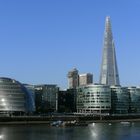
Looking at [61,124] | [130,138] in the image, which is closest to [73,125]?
[61,124]

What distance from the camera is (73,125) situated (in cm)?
17000

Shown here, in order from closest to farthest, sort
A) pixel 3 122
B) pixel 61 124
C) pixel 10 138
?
pixel 10 138 → pixel 61 124 → pixel 3 122

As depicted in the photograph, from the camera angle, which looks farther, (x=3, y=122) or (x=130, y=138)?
(x=3, y=122)

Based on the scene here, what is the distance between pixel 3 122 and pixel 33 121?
14.8m

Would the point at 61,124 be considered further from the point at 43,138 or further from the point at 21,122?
the point at 43,138

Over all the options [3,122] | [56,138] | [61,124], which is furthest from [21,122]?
[56,138]

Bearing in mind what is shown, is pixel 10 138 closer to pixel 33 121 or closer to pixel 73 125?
pixel 73 125

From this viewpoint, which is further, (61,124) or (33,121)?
(33,121)

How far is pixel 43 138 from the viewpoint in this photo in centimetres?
10125

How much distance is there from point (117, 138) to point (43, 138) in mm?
15791

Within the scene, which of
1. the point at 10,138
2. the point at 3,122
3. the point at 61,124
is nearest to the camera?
the point at 10,138

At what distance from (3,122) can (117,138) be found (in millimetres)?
93007

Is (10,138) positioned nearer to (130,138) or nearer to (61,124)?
(130,138)

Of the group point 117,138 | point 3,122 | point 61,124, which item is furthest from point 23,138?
point 3,122
